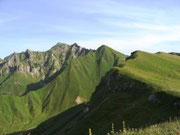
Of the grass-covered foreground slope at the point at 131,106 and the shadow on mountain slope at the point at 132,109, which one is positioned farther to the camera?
the grass-covered foreground slope at the point at 131,106

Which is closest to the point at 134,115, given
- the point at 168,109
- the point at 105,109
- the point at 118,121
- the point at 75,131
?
the point at 118,121

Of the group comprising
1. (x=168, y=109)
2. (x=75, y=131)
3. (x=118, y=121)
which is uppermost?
(x=168, y=109)

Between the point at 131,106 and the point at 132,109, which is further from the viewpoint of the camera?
the point at 131,106

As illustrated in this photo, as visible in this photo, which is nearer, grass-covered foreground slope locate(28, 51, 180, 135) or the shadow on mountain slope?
the shadow on mountain slope

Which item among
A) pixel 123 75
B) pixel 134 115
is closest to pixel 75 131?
pixel 134 115

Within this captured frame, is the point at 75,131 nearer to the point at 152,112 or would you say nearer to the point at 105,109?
the point at 105,109

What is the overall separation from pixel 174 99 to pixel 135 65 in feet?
281

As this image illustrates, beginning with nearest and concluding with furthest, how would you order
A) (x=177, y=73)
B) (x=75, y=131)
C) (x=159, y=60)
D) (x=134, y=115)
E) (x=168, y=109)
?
(x=168, y=109) < (x=134, y=115) < (x=75, y=131) < (x=177, y=73) < (x=159, y=60)

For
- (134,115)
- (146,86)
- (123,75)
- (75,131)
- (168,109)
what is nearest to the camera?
(168,109)

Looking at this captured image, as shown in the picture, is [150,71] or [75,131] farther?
[150,71]

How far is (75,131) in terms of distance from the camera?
3834 inches

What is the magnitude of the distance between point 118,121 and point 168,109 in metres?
18.8

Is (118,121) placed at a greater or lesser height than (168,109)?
lesser

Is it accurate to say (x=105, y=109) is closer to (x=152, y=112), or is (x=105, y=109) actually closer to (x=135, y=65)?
(x=152, y=112)
